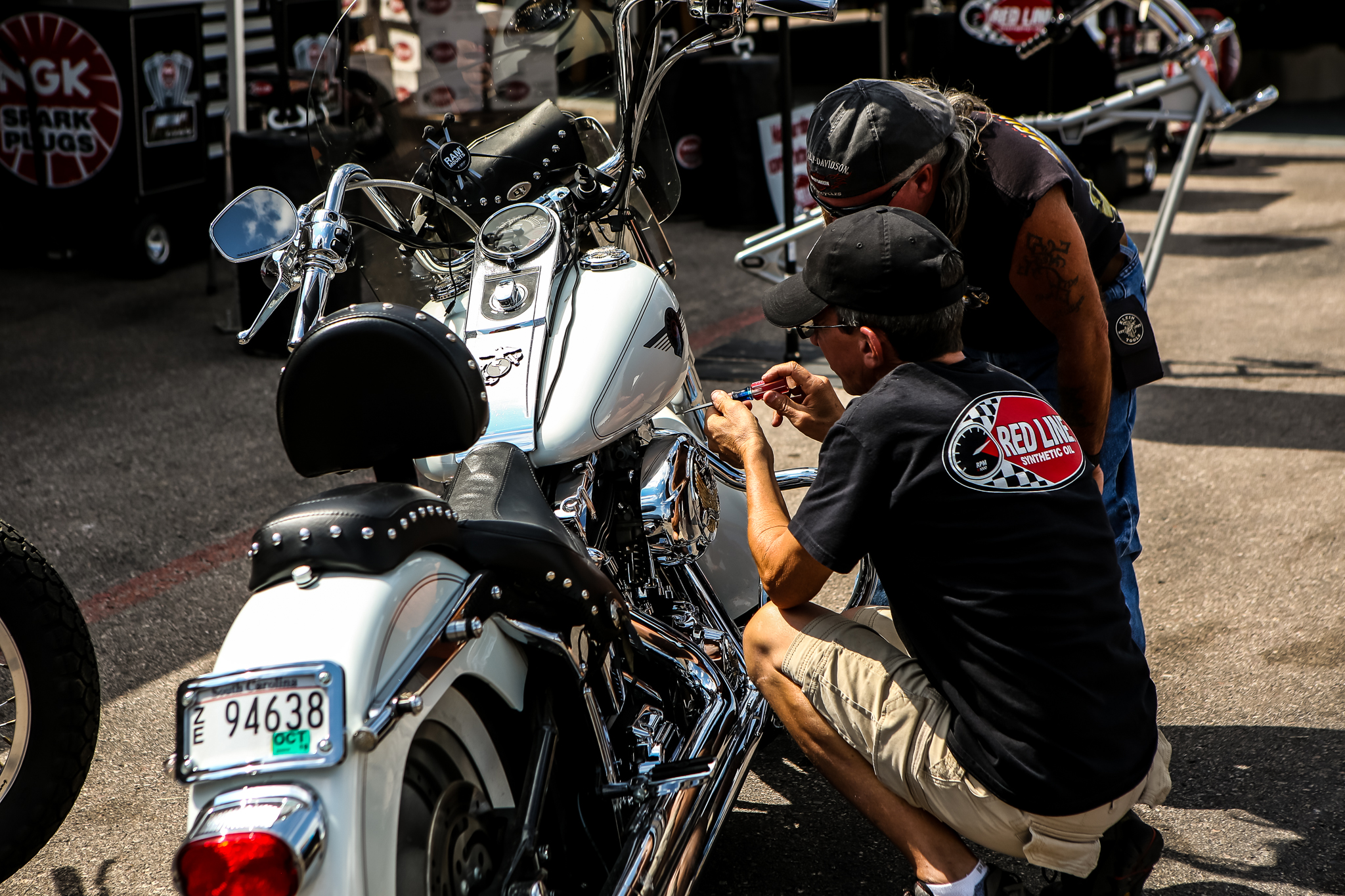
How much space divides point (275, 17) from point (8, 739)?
523 cm

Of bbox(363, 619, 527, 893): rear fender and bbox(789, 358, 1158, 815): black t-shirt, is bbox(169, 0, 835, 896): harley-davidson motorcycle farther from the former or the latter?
bbox(789, 358, 1158, 815): black t-shirt

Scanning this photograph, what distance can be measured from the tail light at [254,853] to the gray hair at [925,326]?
122 centimetres

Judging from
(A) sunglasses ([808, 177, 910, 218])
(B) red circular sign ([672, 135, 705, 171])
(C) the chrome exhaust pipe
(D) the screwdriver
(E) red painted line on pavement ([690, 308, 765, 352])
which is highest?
(A) sunglasses ([808, 177, 910, 218])

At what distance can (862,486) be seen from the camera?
2031 millimetres

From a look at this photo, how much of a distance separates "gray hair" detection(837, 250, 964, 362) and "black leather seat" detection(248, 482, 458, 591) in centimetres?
85

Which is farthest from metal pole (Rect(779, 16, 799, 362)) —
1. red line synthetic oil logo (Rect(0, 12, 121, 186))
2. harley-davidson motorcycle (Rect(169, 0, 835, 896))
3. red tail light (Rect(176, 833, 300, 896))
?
red tail light (Rect(176, 833, 300, 896))

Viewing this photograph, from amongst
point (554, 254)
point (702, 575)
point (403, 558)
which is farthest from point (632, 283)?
point (403, 558)

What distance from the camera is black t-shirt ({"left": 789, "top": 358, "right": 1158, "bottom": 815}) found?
77.9 inches

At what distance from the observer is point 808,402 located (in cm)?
244

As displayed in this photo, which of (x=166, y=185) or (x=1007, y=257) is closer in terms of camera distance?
(x=1007, y=257)

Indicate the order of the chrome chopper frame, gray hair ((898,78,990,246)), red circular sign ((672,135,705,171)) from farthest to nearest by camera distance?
red circular sign ((672,135,705,171)) < the chrome chopper frame < gray hair ((898,78,990,246))

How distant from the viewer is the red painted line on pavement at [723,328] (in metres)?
6.67

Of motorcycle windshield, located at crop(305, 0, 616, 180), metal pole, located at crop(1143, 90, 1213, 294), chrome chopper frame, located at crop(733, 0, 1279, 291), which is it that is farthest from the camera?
metal pole, located at crop(1143, 90, 1213, 294)

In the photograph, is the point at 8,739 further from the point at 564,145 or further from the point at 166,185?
the point at 166,185
